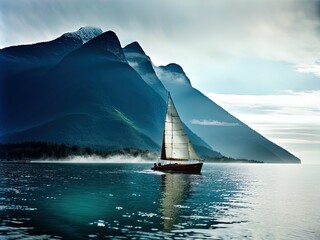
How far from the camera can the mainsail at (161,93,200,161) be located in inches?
6137

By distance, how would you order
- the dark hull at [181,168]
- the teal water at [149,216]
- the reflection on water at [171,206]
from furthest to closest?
the dark hull at [181,168], the reflection on water at [171,206], the teal water at [149,216]

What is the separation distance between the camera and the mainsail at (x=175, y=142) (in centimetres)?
15588

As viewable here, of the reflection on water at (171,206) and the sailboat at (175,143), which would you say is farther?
the sailboat at (175,143)

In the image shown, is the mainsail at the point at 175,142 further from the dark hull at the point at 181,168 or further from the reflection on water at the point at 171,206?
the reflection on water at the point at 171,206

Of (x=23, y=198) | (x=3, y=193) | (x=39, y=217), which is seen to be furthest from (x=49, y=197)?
(x=39, y=217)

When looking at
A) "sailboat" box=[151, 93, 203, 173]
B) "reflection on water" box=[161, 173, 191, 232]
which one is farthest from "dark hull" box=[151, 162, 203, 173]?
"reflection on water" box=[161, 173, 191, 232]

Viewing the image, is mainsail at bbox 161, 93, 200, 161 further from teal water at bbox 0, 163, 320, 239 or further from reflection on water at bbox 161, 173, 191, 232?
teal water at bbox 0, 163, 320, 239

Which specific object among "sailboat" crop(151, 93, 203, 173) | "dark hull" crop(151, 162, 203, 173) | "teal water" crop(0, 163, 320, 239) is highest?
"sailboat" crop(151, 93, 203, 173)

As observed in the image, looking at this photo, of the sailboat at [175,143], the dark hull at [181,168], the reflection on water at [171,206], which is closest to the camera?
the reflection on water at [171,206]

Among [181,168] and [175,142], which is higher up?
[175,142]

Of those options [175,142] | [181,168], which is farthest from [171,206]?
[181,168]

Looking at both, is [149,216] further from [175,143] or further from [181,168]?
[181,168]

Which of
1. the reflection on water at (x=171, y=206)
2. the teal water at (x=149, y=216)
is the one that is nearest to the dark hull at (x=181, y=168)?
the reflection on water at (x=171, y=206)

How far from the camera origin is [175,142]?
15612 cm
